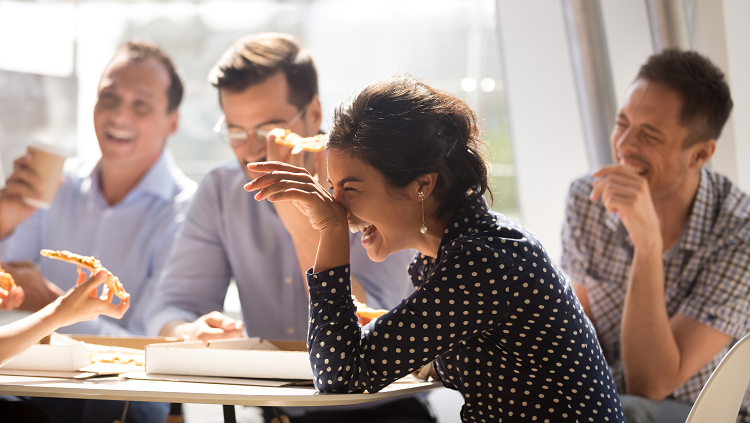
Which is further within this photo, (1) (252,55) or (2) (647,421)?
(1) (252,55)

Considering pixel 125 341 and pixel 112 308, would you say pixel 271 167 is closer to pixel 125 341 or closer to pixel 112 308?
pixel 112 308

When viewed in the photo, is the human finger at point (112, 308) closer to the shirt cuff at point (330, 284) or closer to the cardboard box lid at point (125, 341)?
the cardboard box lid at point (125, 341)

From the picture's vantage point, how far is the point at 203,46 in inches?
237

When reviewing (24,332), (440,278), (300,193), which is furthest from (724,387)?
(24,332)

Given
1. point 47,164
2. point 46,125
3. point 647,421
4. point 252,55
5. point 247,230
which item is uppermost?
point 46,125

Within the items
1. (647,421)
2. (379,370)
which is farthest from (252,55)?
(647,421)

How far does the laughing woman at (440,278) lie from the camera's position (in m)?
1.21

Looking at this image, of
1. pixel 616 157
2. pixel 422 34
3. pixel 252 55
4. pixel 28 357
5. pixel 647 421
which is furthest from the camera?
pixel 422 34

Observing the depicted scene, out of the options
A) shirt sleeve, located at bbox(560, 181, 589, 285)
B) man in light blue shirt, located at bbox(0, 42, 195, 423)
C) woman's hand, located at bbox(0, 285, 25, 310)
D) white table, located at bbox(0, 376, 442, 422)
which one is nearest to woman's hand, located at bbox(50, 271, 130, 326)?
white table, located at bbox(0, 376, 442, 422)

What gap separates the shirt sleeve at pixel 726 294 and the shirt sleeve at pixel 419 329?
3.41 feet

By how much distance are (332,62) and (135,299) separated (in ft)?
10.6

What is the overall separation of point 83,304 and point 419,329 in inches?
31.5

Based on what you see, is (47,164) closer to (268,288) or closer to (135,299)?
(135,299)

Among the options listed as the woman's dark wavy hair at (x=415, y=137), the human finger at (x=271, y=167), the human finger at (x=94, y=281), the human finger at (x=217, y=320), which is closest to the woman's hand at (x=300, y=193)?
the human finger at (x=271, y=167)
